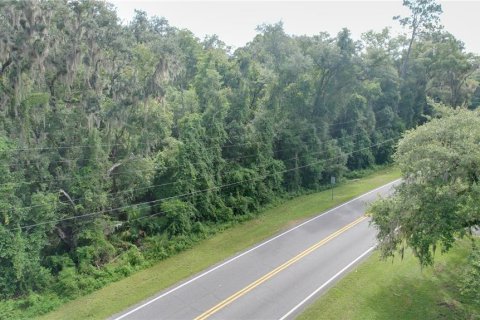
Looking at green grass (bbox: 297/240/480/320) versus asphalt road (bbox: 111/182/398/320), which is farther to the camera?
asphalt road (bbox: 111/182/398/320)

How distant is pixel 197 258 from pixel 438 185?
1289 cm

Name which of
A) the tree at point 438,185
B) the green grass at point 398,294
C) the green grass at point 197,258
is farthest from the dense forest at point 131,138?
the tree at point 438,185

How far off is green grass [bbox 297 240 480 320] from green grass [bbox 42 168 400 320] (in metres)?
6.74

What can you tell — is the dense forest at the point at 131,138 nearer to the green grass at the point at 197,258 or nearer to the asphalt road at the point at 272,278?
the green grass at the point at 197,258

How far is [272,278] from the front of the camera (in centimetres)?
1912

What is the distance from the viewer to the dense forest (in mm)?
17688

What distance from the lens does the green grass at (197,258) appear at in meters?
17.2

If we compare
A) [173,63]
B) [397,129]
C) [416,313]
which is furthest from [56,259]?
[397,129]

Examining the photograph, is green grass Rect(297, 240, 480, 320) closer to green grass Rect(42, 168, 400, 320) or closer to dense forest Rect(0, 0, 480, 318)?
green grass Rect(42, 168, 400, 320)

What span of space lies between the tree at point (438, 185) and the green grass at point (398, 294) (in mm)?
2745

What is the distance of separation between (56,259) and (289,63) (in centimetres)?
2174

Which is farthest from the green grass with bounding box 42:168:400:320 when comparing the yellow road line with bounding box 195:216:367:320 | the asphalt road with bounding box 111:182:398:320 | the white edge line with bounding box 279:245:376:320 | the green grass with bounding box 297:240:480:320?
the green grass with bounding box 297:240:480:320

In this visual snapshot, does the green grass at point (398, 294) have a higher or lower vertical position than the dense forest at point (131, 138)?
lower

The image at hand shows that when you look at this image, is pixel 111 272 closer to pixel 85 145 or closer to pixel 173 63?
pixel 85 145
